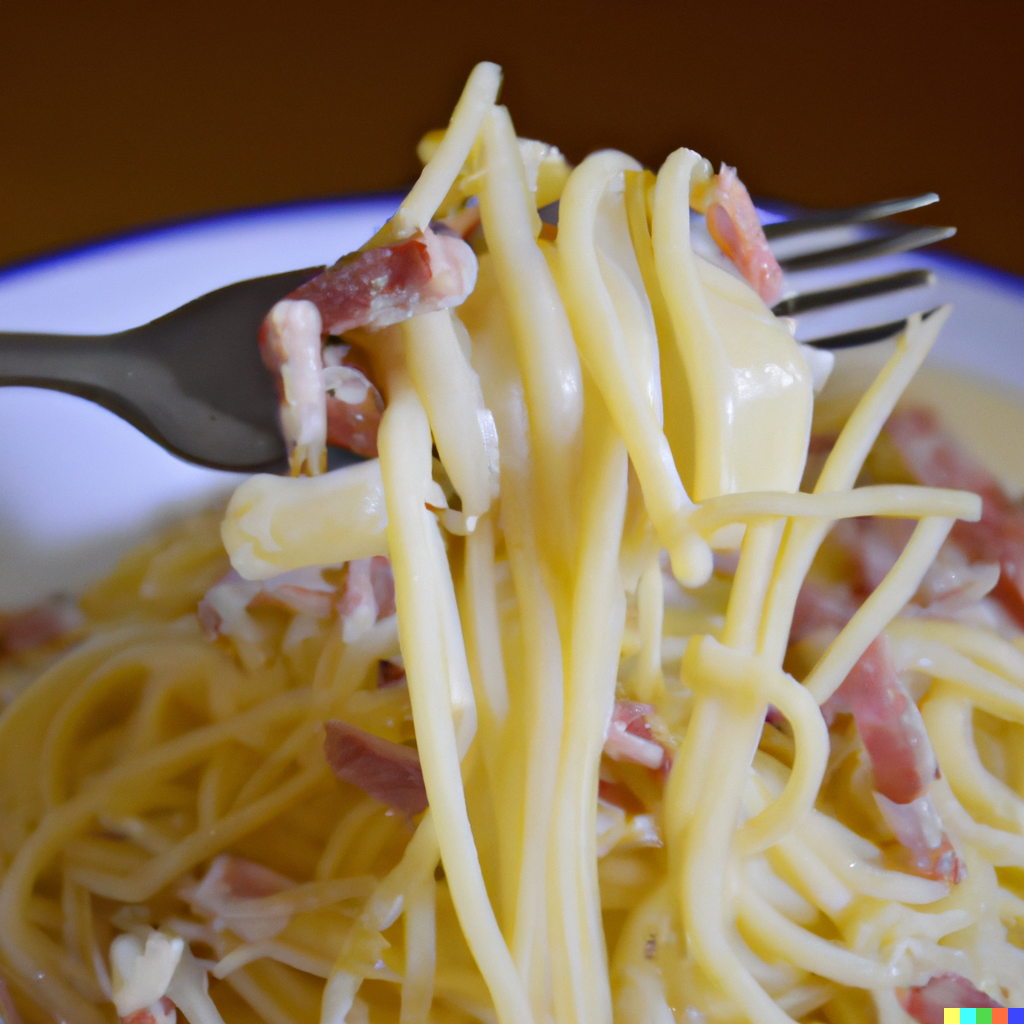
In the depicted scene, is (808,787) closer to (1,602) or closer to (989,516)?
(989,516)

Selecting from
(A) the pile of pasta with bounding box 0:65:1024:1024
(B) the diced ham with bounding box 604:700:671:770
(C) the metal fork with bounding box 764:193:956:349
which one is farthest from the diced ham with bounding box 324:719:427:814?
(C) the metal fork with bounding box 764:193:956:349

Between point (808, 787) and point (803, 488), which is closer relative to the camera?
point (808, 787)

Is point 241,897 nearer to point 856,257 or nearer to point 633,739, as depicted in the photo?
point 633,739

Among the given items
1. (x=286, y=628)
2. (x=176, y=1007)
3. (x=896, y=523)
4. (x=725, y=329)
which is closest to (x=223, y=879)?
(x=176, y=1007)

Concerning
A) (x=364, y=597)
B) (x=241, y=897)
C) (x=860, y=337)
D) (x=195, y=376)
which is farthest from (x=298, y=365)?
(x=860, y=337)

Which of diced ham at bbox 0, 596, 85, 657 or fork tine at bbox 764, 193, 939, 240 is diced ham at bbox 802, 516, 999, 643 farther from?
diced ham at bbox 0, 596, 85, 657

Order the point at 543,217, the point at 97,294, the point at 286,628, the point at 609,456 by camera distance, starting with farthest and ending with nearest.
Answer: the point at 97,294, the point at 286,628, the point at 543,217, the point at 609,456
